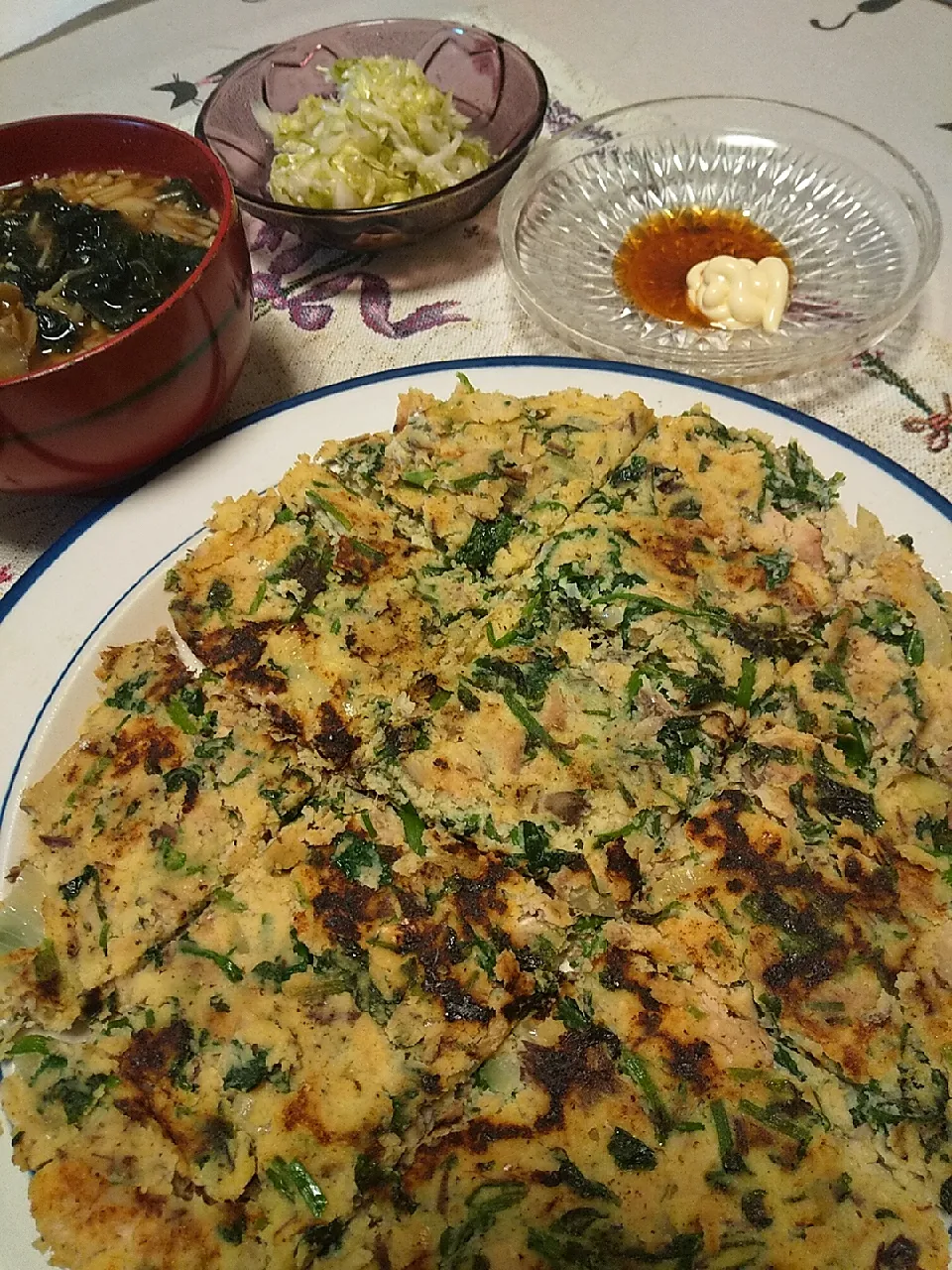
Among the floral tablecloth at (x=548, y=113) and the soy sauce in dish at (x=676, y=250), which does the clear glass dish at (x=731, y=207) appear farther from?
the floral tablecloth at (x=548, y=113)

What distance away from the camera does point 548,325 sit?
3850mm

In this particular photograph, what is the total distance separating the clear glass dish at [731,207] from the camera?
3723 millimetres

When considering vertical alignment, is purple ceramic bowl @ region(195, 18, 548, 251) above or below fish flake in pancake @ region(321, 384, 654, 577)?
above

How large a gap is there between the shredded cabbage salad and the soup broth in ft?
2.51

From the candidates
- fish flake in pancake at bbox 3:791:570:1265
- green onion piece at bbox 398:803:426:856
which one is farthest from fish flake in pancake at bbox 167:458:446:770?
fish flake in pancake at bbox 3:791:570:1265

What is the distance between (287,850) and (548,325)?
246 centimetres

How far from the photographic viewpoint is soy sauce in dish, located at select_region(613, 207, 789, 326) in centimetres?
404

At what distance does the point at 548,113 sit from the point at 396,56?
81cm

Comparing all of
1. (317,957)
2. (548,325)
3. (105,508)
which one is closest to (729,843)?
(317,957)

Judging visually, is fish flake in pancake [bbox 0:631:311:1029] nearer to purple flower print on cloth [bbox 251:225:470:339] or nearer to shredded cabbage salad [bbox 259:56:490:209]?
purple flower print on cloth [bbox 251:225:470:339]

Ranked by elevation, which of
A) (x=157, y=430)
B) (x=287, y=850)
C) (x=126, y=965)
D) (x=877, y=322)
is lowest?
(x=126, y=965)

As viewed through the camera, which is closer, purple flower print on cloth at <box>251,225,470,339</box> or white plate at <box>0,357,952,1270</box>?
white plate at <box>0,357,952,1270</box>

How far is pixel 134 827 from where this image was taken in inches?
88.8

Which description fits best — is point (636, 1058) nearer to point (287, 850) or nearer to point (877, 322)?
point (287, 850)
